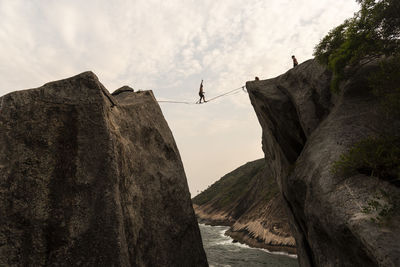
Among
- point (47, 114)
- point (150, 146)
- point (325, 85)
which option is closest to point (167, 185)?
point (150, 146)

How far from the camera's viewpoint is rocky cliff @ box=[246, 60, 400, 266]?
7.50 metres

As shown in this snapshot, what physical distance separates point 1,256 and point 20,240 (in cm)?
59

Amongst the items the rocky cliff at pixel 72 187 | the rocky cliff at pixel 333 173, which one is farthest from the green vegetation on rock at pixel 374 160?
the rocky cliff at pixel 72 187

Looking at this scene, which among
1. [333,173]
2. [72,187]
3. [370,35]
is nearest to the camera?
[72,187]

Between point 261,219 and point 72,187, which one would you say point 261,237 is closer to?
point 261,219

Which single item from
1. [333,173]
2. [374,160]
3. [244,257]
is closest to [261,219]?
[244,257]

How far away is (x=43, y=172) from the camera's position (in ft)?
29.6

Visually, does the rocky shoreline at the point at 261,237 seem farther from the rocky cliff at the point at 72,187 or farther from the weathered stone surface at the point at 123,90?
the weathered stone surface at the point at 123,90

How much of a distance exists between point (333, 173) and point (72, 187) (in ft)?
31.8

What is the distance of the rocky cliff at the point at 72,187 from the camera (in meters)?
8.41

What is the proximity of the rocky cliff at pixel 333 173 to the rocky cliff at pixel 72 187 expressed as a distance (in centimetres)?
684

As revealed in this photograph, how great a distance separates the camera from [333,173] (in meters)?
9.98

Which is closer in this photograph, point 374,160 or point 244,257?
point 374,160

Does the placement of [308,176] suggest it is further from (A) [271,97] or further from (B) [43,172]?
(B) [43,172]
